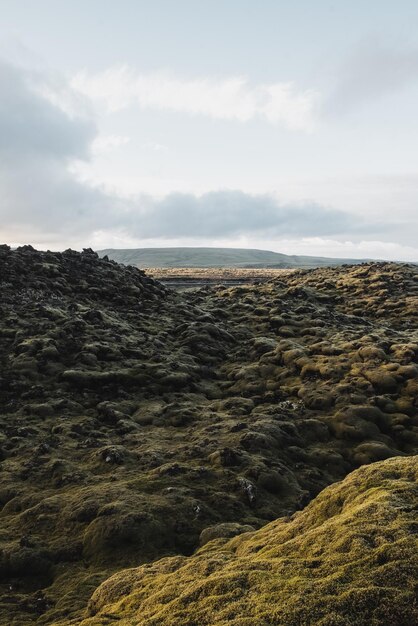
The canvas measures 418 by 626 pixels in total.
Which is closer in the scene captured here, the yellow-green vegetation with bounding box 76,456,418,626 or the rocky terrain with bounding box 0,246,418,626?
the yellow-green vegetation with bounding box 76,456,418,626

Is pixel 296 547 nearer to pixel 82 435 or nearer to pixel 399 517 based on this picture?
pixel 399 517

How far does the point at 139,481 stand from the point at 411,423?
19473 millimetres

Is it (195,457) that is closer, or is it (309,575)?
(309,575)

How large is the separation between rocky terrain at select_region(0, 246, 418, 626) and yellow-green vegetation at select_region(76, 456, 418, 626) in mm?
56

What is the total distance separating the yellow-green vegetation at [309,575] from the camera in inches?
385

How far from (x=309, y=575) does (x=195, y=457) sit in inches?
651

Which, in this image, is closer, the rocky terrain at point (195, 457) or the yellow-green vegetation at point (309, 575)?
the yellow-green vegetation at point (309, 575)

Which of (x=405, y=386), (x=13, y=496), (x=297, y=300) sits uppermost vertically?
(x=297, y=300)

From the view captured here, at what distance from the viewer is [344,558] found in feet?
38.0

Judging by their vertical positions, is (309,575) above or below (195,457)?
above

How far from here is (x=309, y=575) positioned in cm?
1129

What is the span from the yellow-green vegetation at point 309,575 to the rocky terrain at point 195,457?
56mm

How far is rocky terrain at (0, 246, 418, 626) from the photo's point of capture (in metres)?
11.8

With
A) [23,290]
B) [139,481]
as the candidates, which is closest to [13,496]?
[139,481]
